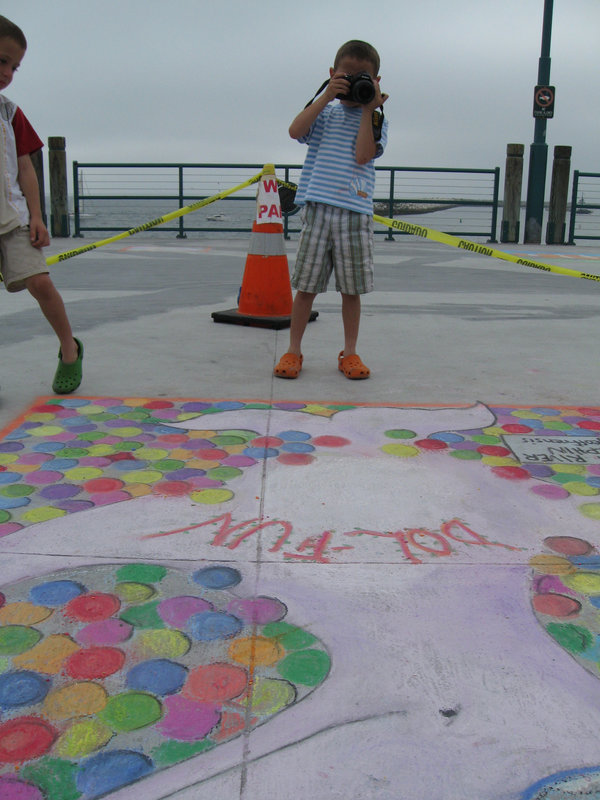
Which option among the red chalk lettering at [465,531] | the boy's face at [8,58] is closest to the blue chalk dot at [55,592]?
the red chalk lettering at [465,531]

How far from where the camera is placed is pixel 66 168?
1385 centimetres

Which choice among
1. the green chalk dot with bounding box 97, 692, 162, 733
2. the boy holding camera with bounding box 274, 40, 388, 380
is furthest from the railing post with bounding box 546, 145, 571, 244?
the green chalk dot with bounding box 97, 692, 162, 733

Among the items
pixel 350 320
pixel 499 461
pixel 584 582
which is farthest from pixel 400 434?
pixel 584 582

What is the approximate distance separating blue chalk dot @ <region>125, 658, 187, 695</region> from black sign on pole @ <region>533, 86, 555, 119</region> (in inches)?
538

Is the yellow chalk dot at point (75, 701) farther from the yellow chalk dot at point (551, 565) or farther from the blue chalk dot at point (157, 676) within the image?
the yellow chalk dot at point (551, 565)

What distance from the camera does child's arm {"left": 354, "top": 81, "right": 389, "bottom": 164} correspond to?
3.36 metres

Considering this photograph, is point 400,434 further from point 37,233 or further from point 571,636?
point 37,233

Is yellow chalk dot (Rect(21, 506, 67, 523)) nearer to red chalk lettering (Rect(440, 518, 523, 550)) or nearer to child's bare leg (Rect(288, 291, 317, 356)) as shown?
red chalk lettering (Rect(440, 518, 523, 550))

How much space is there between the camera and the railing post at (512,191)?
46.2 ft

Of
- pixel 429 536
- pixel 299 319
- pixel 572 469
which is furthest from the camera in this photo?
pixel 299 319

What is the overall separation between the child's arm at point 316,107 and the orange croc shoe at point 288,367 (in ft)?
3.34

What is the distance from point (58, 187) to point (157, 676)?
1356 cm

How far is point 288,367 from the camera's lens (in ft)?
12.0

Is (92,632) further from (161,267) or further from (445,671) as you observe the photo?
(161,267)
